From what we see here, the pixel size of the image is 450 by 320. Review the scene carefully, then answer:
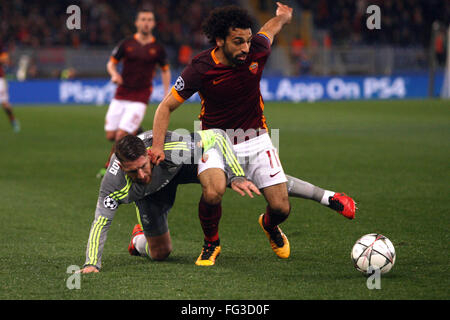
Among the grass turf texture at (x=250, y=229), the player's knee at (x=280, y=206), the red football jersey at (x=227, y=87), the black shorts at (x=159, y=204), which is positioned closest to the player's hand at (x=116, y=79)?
the grass turf texture at (x=250, y=229)

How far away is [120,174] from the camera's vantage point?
18.0 ft

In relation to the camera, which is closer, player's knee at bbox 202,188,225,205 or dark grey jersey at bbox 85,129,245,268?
dark grey jersey at bbox 85,129,245,268

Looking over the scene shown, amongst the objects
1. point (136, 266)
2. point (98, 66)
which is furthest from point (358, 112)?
point (136, 266)

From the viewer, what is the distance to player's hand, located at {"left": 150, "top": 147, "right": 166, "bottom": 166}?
553 centimetres

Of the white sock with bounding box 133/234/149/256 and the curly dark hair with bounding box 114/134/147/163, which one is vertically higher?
the curly dark hair with bounding box 114/134/147/163

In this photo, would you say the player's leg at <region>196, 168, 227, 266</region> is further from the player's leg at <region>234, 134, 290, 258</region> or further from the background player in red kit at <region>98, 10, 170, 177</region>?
the background player in red kit at <region>98, 10, 170, 177</region>

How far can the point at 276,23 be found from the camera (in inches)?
256

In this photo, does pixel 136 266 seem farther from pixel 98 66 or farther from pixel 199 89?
pixel 98 66

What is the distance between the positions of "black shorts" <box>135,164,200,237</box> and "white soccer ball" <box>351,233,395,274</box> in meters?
1.48

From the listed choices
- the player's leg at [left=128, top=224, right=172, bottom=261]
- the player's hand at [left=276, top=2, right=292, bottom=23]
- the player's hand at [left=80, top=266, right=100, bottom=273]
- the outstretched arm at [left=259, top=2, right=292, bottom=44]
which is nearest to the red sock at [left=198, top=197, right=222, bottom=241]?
the player's leg at [left=128, top=224, right=172, bottom=261]

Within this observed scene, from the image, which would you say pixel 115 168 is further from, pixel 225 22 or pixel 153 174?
pixel 225 22

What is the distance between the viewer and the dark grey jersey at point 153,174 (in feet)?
17.7

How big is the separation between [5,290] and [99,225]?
0.80 m

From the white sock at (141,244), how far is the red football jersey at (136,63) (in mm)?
5500
